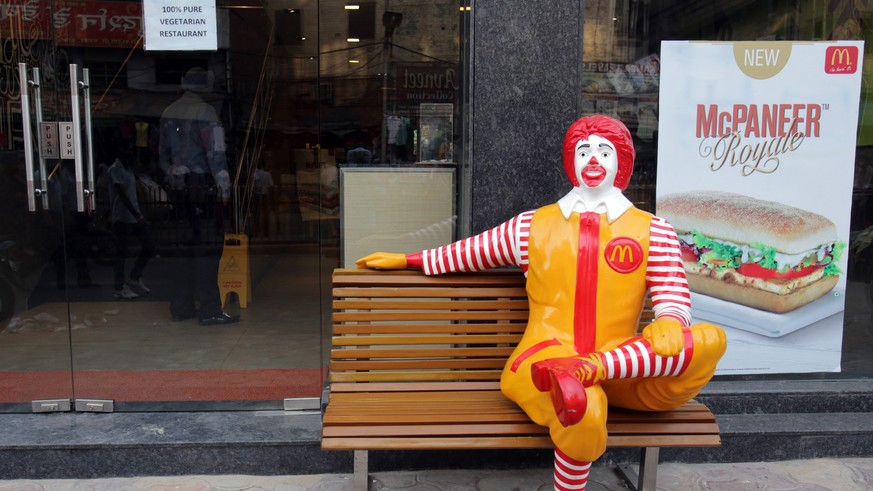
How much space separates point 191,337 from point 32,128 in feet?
5.45

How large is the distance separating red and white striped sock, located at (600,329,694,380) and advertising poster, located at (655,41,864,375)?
1.52 metres

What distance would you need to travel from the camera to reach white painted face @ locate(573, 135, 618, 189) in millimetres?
2963

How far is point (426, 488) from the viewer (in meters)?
3.40

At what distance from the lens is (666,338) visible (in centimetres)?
265

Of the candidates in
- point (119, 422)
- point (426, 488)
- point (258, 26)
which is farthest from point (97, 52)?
point (426, 488)

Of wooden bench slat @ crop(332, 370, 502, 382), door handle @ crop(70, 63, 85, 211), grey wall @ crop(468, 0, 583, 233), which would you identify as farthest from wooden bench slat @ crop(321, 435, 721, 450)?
door handle @ crop(70, 63, 85, 211)

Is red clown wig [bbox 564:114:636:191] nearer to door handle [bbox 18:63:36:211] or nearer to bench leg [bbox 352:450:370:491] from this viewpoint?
bench leg [bbox 352:450:370:491]

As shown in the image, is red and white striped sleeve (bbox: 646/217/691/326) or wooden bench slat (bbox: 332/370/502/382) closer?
red and white striped sleeve (bbox: 646/217/691/326)

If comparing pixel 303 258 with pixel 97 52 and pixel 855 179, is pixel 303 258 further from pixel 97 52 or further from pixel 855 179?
pixel 855 179

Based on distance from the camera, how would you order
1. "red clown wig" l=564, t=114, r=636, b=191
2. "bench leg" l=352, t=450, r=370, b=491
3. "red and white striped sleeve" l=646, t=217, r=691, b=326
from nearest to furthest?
1. "red and white striped sleeve" l=646, t=217, r=691, b=326
2. "red clown wig" l=564, t=114, r=636, b=191
3. "bench leg" l=352, t=450, r=370, b=491

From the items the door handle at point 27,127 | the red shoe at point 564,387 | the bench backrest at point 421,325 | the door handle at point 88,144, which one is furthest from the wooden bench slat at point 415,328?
A: the door handle at point 27,127

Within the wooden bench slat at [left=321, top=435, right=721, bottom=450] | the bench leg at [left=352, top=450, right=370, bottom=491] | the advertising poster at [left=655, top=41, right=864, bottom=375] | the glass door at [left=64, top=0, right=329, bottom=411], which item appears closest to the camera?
the wooden bench slat at [left=321, top=435, right=721, bottom=450]

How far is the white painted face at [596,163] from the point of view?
296 centimetres

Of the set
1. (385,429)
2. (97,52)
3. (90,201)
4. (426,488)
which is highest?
(97,52)
